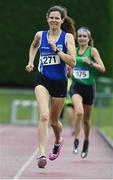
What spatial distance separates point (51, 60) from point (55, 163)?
202 cm

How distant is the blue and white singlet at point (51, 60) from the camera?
10.7 metres

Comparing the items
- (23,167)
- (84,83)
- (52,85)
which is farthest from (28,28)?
(52,85)

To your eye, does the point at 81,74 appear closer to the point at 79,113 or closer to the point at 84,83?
the point at 84,83

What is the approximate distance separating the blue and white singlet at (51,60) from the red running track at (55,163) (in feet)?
4.26

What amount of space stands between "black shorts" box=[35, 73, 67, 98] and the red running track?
1.03 meters

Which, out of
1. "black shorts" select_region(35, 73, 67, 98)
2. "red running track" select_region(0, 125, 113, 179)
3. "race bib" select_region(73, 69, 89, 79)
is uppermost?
"black shorts" select_region(35, 73, 67, 98)

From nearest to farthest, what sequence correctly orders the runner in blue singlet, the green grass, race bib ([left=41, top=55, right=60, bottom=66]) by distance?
the runner in blue singlet, race bib ([left=41, top=55, right=60, bottom=66]), the green grass

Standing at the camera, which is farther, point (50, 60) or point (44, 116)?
point (50, 60)

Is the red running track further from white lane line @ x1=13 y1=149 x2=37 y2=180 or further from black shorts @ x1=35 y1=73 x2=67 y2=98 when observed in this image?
black shorts @ x1=35 y1=73 x2=67 y2=98

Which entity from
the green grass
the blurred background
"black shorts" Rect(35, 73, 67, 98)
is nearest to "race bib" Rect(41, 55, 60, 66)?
"black shorts" Rect(35, 73, 67, 98)

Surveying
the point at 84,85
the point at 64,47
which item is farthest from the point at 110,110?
the point at 64,47

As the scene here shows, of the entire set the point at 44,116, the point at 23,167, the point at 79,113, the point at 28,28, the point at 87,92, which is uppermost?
the point at 44,116

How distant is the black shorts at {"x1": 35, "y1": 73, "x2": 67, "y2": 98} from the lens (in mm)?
10797

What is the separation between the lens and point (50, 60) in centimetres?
1073
